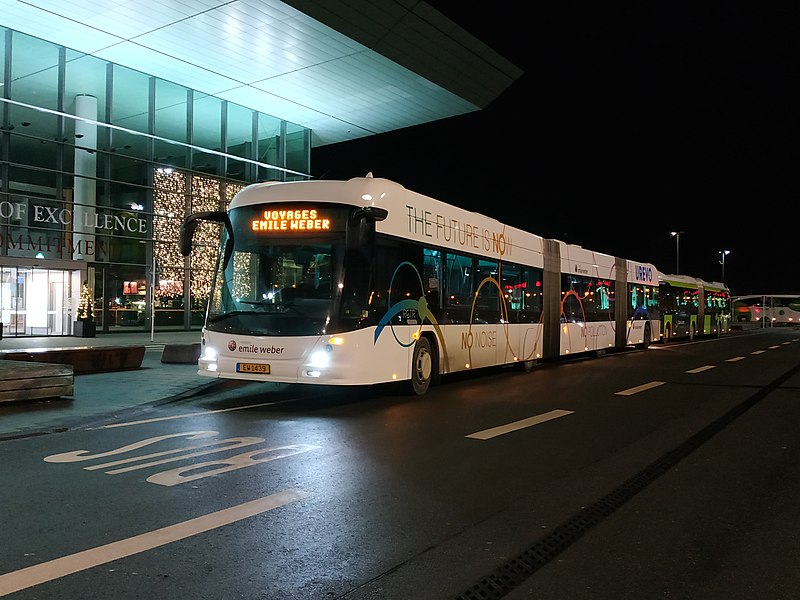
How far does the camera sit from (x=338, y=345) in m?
10.4

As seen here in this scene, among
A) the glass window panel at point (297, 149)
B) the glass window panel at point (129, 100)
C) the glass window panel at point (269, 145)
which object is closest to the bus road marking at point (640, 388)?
the glass window panel at point (129, 100)

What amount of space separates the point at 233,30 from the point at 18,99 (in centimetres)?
985

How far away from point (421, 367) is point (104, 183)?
75.1 feet

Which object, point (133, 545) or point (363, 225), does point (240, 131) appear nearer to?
point (363, 225)

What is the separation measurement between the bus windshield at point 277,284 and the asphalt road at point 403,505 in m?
1.34

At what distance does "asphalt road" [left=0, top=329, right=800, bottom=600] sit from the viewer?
13.3 ft

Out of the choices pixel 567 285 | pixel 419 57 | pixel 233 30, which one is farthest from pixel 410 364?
pixel 419 57

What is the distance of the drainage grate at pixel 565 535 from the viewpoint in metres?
3.96

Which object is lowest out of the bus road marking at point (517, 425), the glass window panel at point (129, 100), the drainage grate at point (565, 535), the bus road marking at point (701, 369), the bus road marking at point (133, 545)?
the drainage grate at point (565, 535)

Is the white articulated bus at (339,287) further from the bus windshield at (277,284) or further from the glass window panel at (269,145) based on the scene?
the glass window panel at (269,145)

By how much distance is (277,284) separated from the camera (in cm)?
1091

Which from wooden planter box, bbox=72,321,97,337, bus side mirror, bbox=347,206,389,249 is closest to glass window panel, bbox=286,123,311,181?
wooden planter box, bbox=72,321,97,337

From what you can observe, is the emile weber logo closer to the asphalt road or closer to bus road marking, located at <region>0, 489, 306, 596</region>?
the asphalt road

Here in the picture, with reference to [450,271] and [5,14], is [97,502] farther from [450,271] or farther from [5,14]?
[5,14]
